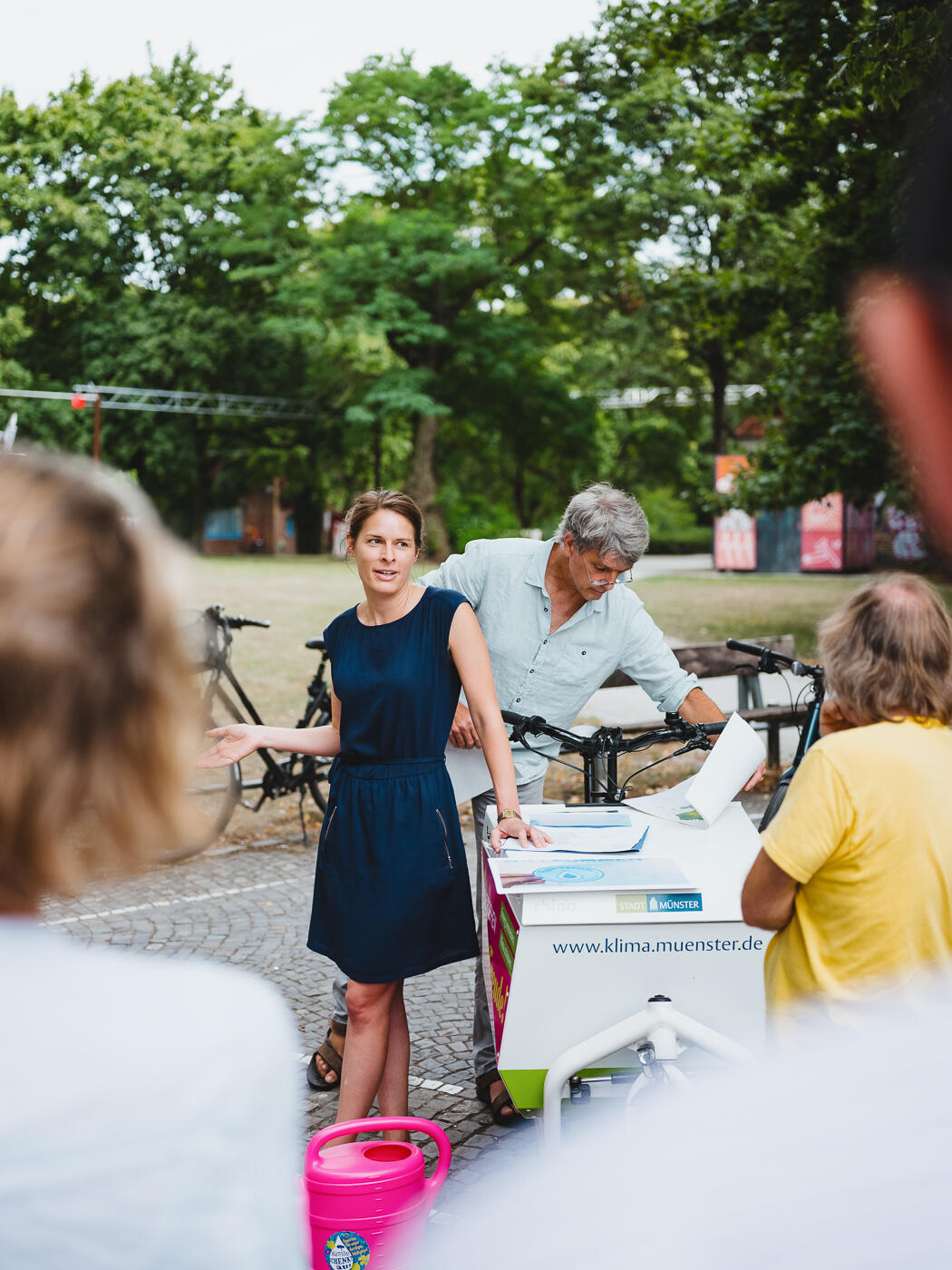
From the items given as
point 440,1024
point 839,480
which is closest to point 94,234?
point 839,480

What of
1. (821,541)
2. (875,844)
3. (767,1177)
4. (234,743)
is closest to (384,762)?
(234,743)

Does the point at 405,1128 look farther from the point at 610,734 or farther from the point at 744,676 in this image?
the point at 744,676

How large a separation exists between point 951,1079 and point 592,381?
34.4 meters

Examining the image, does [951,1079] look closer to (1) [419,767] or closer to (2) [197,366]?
(1) [419,767]

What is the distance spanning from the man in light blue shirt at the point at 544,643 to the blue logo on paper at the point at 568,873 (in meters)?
1.20

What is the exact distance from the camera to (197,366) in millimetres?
Result: 42969

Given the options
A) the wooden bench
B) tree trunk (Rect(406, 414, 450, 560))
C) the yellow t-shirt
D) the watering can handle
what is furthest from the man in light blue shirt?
tree trunk (Rect(406, 414, 450, 560))

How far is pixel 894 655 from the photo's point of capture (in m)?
2.11

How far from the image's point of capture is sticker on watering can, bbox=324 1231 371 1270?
2.64m

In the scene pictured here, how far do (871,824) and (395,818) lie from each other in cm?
156

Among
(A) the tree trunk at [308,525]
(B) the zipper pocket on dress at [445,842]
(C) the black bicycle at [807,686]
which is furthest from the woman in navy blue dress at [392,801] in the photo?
(A) the tree trunk at [308,525]

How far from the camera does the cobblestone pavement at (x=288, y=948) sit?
3.84m

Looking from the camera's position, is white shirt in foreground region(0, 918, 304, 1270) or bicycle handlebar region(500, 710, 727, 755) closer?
white shirt in foreground region(0, 918, 304, 1270)

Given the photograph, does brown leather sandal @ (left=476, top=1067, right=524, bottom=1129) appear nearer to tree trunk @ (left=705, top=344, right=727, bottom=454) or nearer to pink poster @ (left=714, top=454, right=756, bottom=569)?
tree trunk @ (left=705, top=344, right=727, bottom=454)
